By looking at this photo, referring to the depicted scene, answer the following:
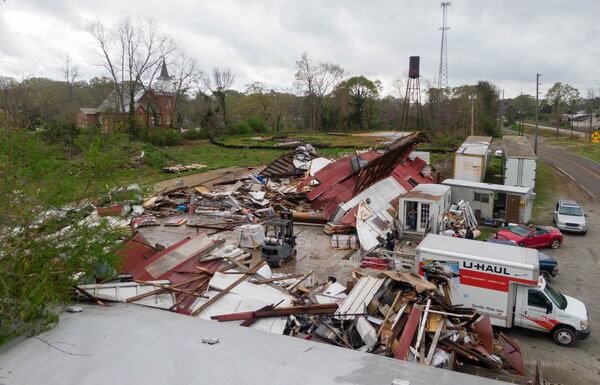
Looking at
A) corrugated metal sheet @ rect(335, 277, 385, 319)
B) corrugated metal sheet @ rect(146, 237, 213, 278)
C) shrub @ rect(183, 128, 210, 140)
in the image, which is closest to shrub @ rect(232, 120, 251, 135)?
shrub @ rect(183, 128, 210, 140)

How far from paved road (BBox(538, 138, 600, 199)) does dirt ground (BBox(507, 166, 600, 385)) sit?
367 inches

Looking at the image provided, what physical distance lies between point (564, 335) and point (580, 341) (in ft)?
2.14

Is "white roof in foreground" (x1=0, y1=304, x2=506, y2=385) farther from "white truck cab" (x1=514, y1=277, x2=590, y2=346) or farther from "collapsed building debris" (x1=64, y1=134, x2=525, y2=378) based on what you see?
"white truck cab" (x1=514, y1=277, x2=590, y2=346)

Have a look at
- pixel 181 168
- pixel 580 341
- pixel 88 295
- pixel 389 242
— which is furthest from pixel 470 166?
pixel 88 295

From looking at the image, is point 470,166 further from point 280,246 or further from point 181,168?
point 181,168

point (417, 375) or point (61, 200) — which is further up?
point (61, 200)

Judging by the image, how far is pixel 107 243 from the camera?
7543mm

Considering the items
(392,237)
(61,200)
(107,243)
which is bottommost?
(392,237)

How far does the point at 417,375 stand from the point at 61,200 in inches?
239

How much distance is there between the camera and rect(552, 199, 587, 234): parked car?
66.8 ft

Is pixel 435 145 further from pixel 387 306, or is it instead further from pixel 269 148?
pixel 387 306

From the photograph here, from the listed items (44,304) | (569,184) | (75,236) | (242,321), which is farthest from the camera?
(569,184)

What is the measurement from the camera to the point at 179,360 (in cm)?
597

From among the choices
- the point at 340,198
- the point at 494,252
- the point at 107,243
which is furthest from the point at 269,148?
the point at 107,243
